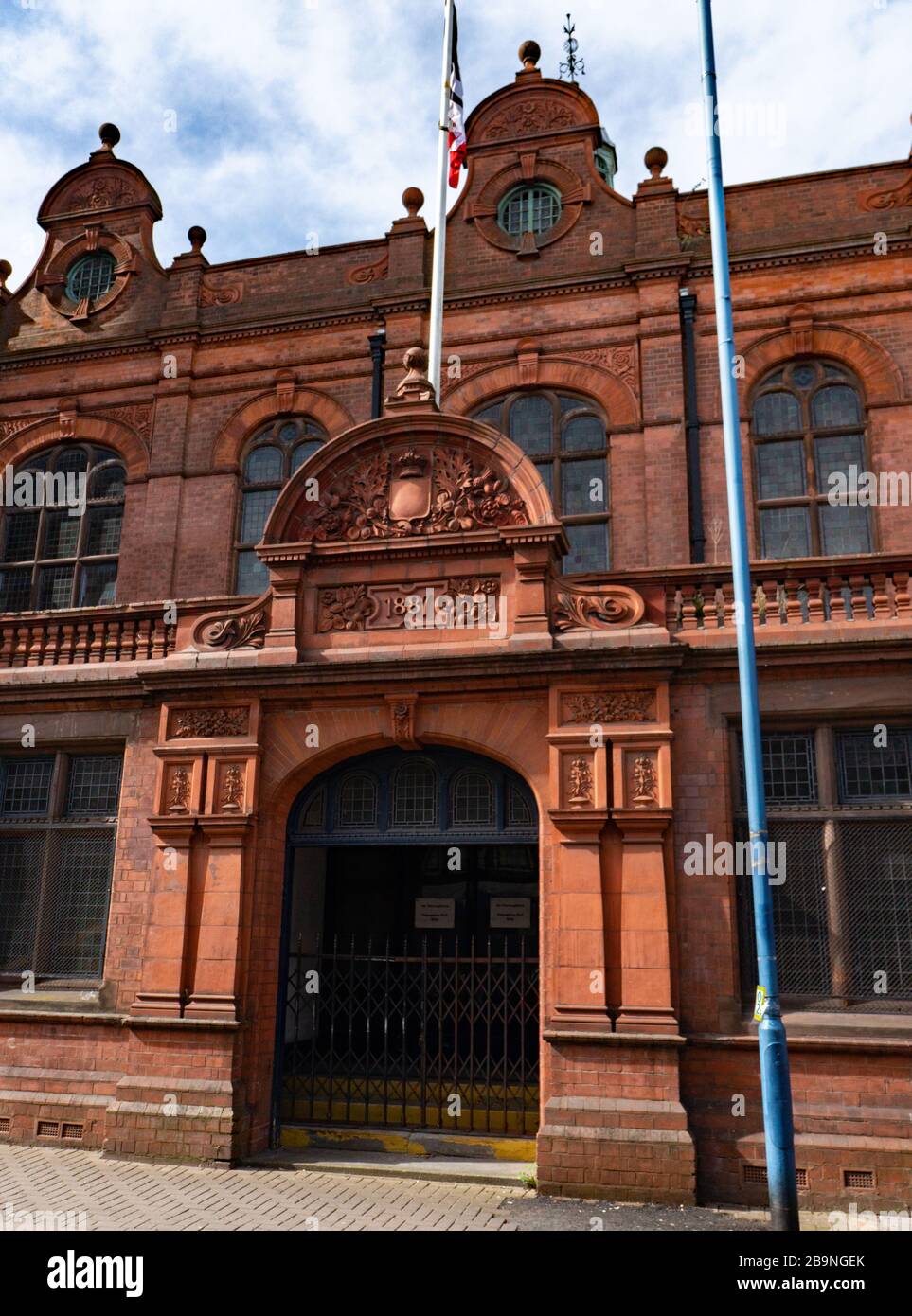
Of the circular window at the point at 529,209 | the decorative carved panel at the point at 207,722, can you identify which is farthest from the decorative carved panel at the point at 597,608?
the circular window at the point at 529,209

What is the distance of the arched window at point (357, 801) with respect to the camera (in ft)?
38.0

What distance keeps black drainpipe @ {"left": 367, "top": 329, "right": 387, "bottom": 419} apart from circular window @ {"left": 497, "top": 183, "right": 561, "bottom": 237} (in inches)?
105

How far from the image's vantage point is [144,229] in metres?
19.0

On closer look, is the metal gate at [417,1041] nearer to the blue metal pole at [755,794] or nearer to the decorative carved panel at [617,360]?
the blue metal pole at [755,794]

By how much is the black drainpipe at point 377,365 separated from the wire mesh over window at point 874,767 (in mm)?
9059

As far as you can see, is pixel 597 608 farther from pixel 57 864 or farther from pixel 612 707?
pixel 57 864

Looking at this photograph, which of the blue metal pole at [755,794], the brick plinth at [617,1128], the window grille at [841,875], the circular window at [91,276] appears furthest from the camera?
the circular window at [91,276]

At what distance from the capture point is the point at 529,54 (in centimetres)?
1744

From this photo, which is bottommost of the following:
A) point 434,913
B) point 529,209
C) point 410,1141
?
point 410,1141

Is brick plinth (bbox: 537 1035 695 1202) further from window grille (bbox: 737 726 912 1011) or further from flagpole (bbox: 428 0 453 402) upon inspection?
flagpole (bbox: 428 0 453 402)

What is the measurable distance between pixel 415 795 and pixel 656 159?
442 inches

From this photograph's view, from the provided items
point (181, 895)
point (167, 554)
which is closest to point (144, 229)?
point (167, 554)

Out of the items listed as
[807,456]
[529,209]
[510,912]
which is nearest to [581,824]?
[510,912]

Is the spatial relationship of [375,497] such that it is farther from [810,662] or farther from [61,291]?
[61,291]
